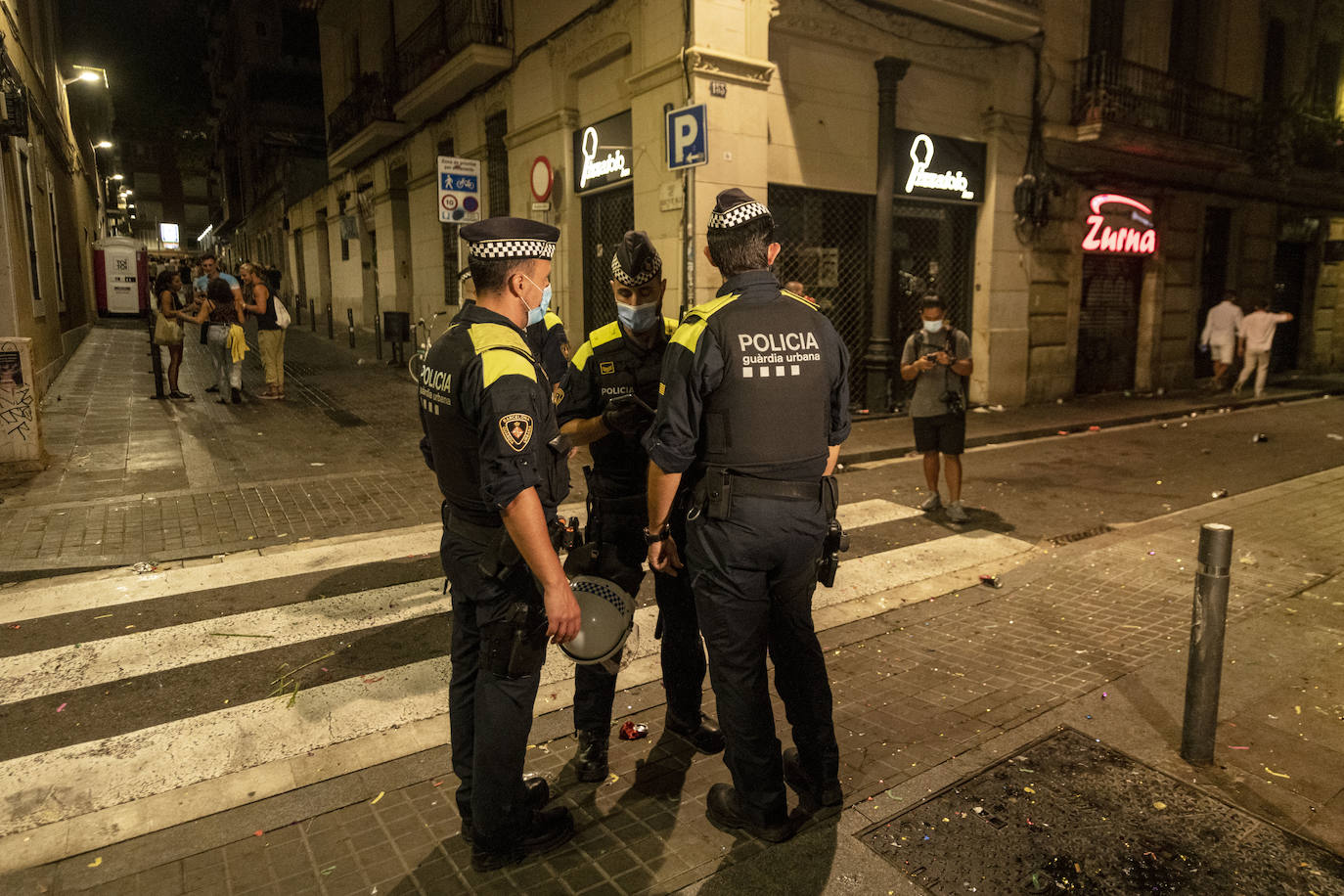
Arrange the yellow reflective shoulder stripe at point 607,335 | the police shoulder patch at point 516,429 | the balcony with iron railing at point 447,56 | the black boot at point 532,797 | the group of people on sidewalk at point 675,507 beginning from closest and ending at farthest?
the police shoulder patch at point 516,429, the group of people on sidewalk at point 675,507, the black boot at point 532,797, the yellow reflective shoulder stripe at point 607,335, the balcony with iron railing at point 447,56

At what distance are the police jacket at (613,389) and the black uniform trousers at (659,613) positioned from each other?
146mm

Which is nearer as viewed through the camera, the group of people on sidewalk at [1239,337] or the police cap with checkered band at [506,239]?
the police cap with checkered band at [506,239]

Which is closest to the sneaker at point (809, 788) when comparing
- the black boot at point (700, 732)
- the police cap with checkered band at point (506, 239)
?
the black boot at point (700, 732)

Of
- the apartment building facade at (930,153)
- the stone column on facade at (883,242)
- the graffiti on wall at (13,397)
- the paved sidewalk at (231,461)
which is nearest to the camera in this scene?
the paved sidewalk at (231,461)

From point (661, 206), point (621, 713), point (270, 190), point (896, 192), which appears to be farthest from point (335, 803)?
point (270, 190)

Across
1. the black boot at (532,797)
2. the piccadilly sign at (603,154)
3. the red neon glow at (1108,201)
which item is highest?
the piccadilly sign at (603,154)

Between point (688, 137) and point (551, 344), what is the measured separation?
19.4ft

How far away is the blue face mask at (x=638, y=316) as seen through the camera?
3420mm

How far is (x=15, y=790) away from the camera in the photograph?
340cm

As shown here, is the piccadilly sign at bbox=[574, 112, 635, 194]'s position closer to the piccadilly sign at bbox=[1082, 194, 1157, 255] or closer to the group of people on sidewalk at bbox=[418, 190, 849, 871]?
the piccadilly sign at bbox=[1082, 194, 1157, 255]

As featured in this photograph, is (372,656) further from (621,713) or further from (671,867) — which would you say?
(671,867)

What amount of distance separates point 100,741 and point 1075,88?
651 inches

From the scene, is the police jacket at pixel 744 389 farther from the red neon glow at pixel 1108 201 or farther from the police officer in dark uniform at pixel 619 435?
the red neon glow at pixel 1108 201

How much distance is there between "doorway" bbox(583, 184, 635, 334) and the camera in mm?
13078
